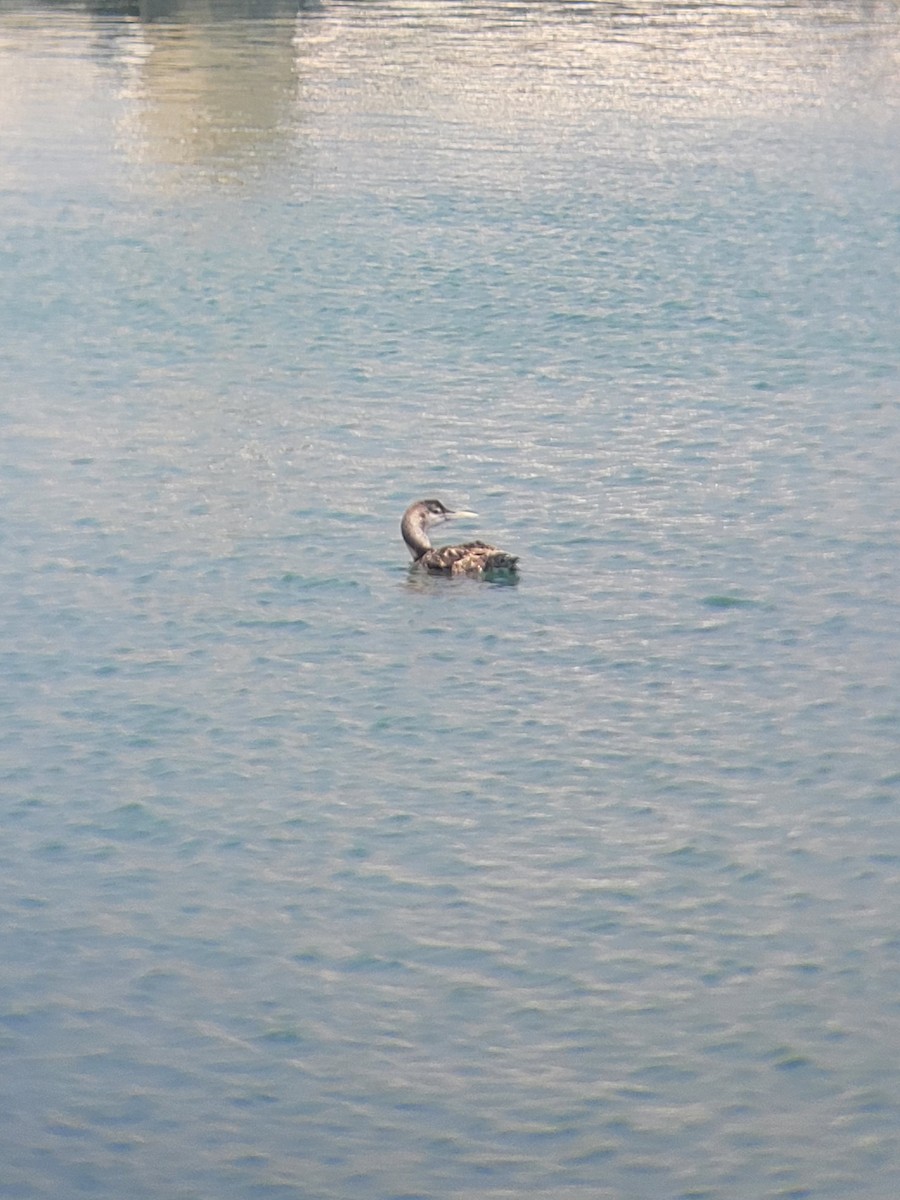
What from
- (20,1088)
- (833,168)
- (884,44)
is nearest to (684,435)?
(20,1088)

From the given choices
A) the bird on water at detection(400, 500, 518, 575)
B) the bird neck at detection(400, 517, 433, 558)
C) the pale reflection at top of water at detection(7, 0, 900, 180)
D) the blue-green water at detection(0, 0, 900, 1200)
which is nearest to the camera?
the blue-green water at detection(0, 0, 900, 1200)

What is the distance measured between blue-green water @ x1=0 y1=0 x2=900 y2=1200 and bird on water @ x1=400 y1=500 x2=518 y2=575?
0.33 metres

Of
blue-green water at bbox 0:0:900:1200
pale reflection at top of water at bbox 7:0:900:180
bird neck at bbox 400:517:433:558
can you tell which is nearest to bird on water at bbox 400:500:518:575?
bird neck at bbox 400:517:433:558

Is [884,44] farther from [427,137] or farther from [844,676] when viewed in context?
[844,676]

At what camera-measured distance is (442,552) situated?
69.6 feet

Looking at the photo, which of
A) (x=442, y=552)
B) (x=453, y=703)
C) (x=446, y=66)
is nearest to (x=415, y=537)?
(x=442, y=552)

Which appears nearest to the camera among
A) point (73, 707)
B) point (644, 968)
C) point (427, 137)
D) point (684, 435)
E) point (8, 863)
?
point (644, 968)

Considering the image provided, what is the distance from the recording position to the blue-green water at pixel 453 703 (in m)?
12.8

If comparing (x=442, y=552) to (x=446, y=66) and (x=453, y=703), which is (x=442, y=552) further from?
(x=446, y=66)

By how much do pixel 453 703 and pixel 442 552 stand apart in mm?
3116

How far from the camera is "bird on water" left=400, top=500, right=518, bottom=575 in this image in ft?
69.4

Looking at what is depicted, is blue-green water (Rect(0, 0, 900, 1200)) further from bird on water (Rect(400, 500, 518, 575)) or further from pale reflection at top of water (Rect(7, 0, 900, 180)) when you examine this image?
pale reflection at top of water (Rect(7, 0, 900, 180))

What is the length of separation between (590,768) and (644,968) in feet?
10.0

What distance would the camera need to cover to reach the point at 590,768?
17047 mm
